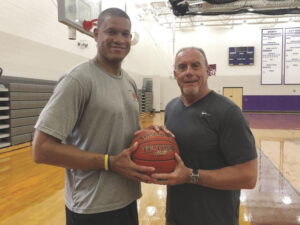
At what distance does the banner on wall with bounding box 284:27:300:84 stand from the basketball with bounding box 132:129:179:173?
15007 mm

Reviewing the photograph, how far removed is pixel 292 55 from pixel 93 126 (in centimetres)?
1545

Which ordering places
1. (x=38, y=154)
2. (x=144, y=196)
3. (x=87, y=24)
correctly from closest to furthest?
(x=38, y=154)
(x=144, y=196)
(x=87, y=24)

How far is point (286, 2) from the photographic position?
5.54 meters

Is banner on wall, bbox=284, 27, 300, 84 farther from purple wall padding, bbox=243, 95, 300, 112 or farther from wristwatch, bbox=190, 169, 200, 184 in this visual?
wristwatch, bbox=190, 169, 200, 184

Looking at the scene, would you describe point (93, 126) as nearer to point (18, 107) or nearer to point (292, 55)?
point (18, 107)

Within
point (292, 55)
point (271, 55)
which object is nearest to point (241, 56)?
point (271, 55)

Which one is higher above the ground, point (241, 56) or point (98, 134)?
point (241, 56)

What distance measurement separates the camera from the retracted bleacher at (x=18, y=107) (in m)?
5.32

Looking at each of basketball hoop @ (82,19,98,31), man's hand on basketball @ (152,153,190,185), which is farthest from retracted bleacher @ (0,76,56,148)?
man's hand on basketball @ (152,153,190,185)

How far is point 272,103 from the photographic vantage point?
14.7 metres

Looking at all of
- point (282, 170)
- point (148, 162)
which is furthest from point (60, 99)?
point (282, 170)

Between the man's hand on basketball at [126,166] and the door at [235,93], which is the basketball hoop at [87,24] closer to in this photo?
the man's hand on basketball at [126,166]

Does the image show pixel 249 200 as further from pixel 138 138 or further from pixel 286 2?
pixel 286 2

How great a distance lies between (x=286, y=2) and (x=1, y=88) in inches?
237
